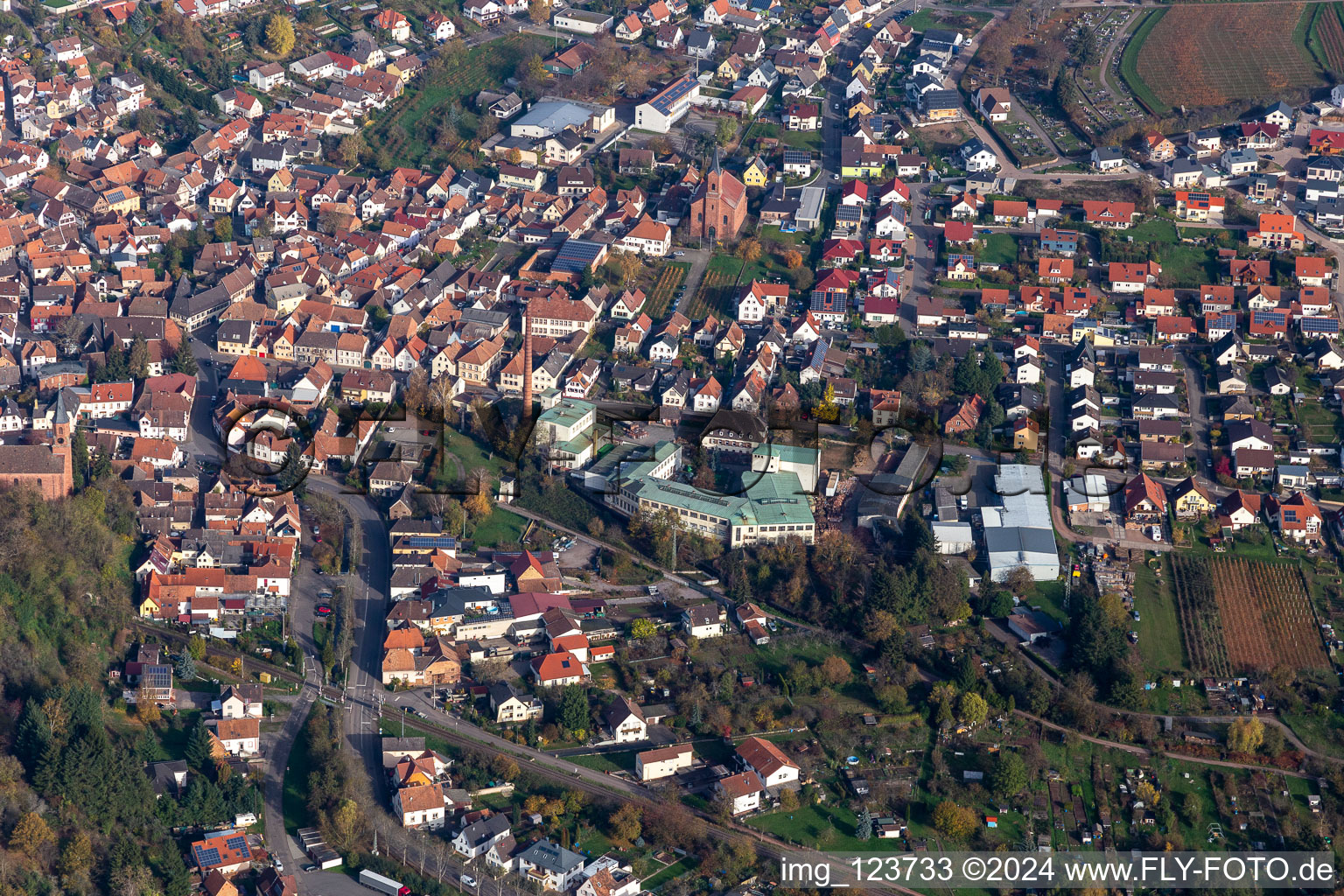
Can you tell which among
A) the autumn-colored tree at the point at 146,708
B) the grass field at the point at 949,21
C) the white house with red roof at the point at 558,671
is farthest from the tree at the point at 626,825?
the grass field at the point at 949,21

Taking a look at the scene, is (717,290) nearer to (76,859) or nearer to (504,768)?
(504,768)

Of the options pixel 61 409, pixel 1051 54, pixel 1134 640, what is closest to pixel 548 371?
pixel 61 409

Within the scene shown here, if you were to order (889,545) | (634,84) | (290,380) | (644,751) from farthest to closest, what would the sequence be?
(634,84)
(290,380)
(889,545)
(644,751)

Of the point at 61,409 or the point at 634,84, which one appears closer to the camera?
the point at 61,409

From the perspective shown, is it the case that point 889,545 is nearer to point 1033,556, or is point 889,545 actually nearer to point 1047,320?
point 1033,556

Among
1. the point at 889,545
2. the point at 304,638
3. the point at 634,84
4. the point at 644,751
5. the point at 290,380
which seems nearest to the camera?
the point at 644,751

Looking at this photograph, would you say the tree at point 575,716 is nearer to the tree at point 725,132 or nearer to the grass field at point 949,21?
the tree at point 725,132

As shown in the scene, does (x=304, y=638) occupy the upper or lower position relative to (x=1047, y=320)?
A: lower
